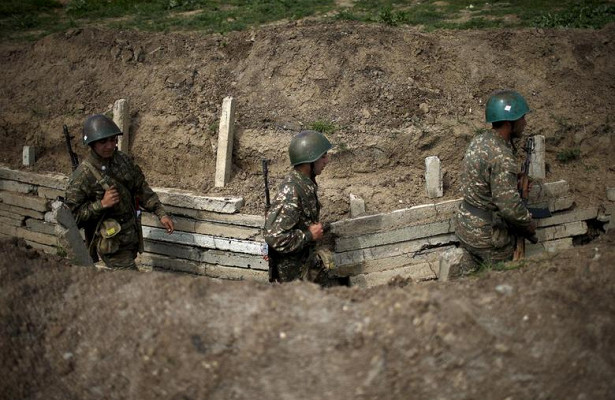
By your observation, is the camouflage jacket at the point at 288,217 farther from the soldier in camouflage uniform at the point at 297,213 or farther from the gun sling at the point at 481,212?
the gun sling at the point at 481,212

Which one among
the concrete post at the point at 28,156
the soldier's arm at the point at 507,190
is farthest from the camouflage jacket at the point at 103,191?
the soldier's arm at the point at 507,190

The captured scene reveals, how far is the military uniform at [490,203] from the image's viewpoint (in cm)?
569

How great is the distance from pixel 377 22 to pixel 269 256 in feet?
17.6

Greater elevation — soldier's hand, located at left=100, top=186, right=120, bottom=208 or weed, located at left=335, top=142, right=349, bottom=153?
soldier's hand, located at left=100, top=186, right=120, bottom=208

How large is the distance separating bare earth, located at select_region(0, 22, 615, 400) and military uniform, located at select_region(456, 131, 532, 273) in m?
0.80

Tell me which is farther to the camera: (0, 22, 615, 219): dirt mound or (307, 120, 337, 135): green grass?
(307, 120, 337, 135): green grass

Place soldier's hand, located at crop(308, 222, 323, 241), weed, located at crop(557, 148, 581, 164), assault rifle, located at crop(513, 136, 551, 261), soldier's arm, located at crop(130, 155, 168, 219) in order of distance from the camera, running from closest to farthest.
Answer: soldier's hand, located at crop(308, 222, 323, 241) → assault rifle, located at crop(513, 136, 551, 261) → soldier's arm, located at crop(130, 155, 168, 219) → weed, located at crop(557, 148, 581, 164)

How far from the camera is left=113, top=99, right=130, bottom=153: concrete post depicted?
8.40 m

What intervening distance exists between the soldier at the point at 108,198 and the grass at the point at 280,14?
14.2 ft

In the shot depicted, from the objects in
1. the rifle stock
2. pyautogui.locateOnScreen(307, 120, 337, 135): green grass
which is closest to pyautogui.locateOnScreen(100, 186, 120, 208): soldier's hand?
pyautogui.locateOnScreen(307, 120, 337, 135): green grass

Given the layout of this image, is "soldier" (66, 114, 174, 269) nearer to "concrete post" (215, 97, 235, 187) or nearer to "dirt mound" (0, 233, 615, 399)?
"concrete post" (215, 97, 235, 187)

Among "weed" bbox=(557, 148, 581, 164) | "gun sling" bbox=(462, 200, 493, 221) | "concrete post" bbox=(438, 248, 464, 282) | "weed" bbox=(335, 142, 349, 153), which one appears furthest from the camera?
"weed" bbox=(557, 148, 581, 164)

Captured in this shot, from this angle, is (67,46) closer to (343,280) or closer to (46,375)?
(343,280)

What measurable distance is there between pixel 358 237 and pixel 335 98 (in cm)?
241
